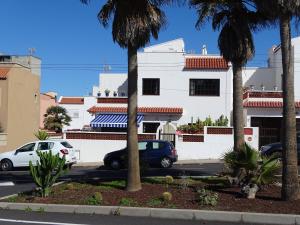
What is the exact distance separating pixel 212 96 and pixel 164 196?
27309mm

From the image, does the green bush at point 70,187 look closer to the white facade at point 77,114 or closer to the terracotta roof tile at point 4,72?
the terracotta roof tile at point 4,72

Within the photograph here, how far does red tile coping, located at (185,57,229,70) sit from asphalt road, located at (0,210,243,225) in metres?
28.7

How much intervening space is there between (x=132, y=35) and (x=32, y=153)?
50.8 ft

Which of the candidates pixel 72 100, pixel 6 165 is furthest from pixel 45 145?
pixel 72 100

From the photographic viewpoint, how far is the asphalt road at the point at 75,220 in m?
11.1

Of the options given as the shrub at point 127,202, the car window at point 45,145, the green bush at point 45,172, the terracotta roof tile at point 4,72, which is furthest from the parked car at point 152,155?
the shrub at point 127,202

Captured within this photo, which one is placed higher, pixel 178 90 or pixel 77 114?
pixel 178 90

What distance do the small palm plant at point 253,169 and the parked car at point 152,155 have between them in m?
14.5

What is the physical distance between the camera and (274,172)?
531 inches

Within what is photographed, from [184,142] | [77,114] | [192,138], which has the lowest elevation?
[184,142]

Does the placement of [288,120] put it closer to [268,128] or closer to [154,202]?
[154,202]

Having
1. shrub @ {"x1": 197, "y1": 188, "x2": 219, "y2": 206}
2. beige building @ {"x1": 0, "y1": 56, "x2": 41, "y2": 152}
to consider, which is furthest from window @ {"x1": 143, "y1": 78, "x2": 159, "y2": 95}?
shrub @ {"x1": 197, "y1": 188, "x2": 219, "y2": 206}

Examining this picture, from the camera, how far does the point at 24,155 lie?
28.7 m

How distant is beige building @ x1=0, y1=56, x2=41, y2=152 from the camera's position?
39.5 m
